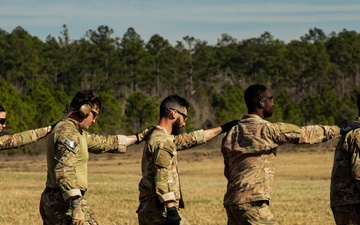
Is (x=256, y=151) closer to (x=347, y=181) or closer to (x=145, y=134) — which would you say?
(x=347, y=181)

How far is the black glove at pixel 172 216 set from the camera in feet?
25.0

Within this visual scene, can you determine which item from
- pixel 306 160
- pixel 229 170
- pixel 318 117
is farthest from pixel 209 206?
pixel 318 117

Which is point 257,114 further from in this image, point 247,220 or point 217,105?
point 217,105

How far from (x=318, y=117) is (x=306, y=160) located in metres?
31.5

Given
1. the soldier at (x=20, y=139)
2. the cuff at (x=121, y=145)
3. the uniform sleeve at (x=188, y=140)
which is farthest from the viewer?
the soldier at (x=20, y=139)

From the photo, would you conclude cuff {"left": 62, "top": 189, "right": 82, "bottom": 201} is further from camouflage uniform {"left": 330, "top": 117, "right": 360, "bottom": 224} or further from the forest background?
the forest background

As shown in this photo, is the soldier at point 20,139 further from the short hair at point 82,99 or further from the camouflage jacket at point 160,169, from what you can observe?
the camouflage jacket at point 160,169

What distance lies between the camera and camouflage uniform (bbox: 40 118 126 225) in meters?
8.00

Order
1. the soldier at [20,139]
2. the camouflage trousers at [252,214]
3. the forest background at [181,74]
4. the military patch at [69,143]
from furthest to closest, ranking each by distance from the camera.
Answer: the forest background at [181,74] < the soldier at [20,139] < the military patch at [69,143] < the camouflage trousers at [252,214]

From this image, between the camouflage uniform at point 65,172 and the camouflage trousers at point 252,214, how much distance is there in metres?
1.34

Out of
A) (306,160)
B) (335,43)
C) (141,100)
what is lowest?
(306,160)

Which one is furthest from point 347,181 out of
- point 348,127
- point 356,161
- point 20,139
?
point 20,139

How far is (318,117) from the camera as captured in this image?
90.8m

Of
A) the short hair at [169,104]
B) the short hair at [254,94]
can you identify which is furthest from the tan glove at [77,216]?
the short hair at [254,94]
